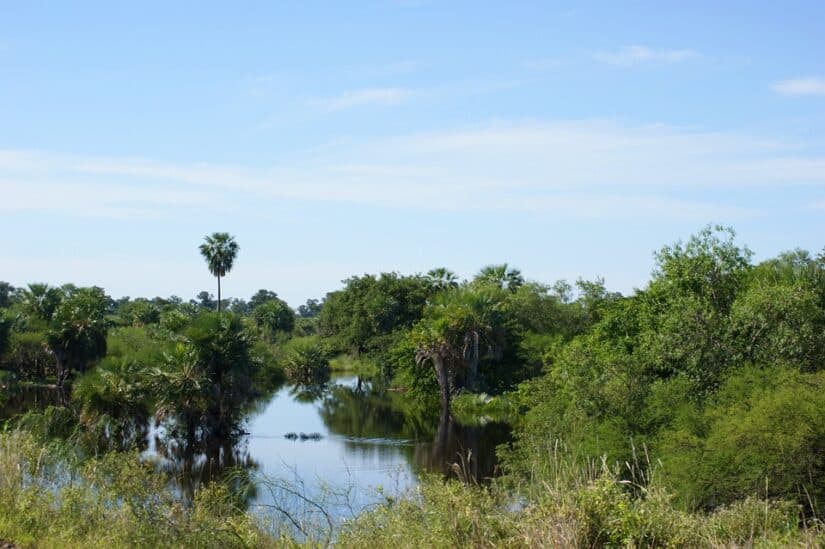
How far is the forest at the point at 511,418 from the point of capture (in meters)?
10.8

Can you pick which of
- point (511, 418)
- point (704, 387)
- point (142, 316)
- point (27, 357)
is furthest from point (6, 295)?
point (704, 387)

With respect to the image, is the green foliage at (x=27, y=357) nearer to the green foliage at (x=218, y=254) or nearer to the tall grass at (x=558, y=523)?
the green foliage at (x=218, y=254)

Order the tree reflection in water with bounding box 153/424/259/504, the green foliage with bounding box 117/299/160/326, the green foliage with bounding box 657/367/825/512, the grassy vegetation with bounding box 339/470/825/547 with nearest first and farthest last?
the grassy vegetation with bounding box 339/470/825/547 → the green foliage with bounding box 657/367/825/512 → the tree reflection in water with bounding box 153/424/259/504 → the green foliage with bounding box 117/299/160/326

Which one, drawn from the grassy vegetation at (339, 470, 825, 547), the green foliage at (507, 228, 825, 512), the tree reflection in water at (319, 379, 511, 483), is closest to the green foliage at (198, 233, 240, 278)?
the tree reflection in water at (319, 379, 511, 483)

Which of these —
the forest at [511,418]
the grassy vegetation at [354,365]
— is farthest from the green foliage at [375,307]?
the forest at [511,418]

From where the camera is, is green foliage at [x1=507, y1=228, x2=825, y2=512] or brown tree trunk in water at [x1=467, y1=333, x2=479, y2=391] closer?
green foliage at [x1=507, y1=228, x2=825, y2=512]

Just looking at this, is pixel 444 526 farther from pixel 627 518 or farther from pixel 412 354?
pixel 412 354

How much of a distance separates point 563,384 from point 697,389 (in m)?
4.97

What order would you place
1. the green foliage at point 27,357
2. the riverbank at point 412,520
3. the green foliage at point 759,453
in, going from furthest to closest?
the green foliage at point 27,357 → the green foliage at point 759,453 → the riverbank at point 412,520

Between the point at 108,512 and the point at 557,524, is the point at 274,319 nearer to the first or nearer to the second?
the point at 108,512

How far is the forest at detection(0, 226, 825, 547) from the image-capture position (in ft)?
35.5

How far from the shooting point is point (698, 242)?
3048 centimetres

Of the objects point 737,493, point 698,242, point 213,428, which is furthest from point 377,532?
point 213,428

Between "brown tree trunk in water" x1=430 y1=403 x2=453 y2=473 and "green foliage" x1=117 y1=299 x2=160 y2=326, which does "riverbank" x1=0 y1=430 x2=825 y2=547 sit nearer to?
"brown tree trunk in water" x1=430 y1=403 x2=453 y2=473
